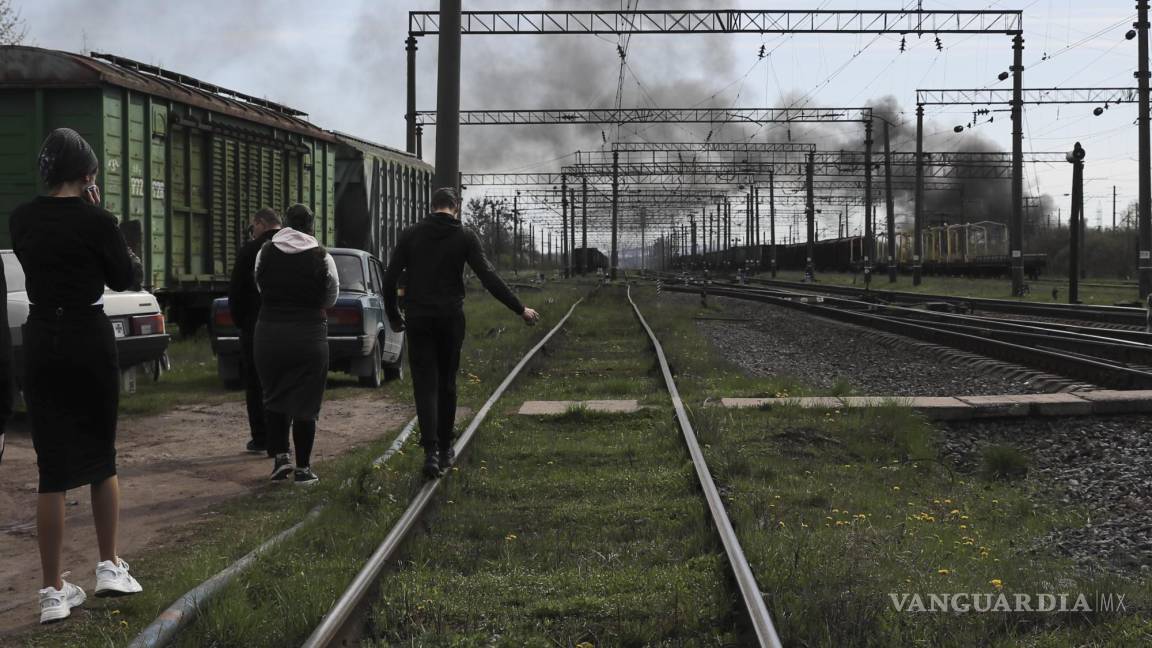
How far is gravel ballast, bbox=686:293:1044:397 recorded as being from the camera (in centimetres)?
1358

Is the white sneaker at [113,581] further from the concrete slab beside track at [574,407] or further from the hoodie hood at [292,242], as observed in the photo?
the concrete slab beside track at [574,407]

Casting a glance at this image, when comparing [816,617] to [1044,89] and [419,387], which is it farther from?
[1044,89]

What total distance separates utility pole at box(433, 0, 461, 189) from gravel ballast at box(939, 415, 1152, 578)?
6375mm

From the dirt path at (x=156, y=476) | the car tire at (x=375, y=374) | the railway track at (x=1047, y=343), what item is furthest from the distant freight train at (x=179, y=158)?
the railway track at (x=1047, y=343)

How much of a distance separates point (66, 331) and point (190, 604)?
132 cm

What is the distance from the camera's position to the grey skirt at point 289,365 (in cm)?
803

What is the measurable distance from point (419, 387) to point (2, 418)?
3.25 m

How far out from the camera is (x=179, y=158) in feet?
55.6

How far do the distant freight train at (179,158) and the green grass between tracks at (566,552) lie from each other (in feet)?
18.7

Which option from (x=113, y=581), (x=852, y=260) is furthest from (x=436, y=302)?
(x=852, y=260)

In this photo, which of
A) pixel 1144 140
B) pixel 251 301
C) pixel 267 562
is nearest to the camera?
pixel 267 562

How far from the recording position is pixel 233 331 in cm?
1318

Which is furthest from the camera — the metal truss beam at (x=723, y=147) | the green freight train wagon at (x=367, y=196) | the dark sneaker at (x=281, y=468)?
the metal truss beam at (x=723, y=147)

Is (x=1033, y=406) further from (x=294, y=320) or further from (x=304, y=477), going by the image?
(x=294, y=320)
